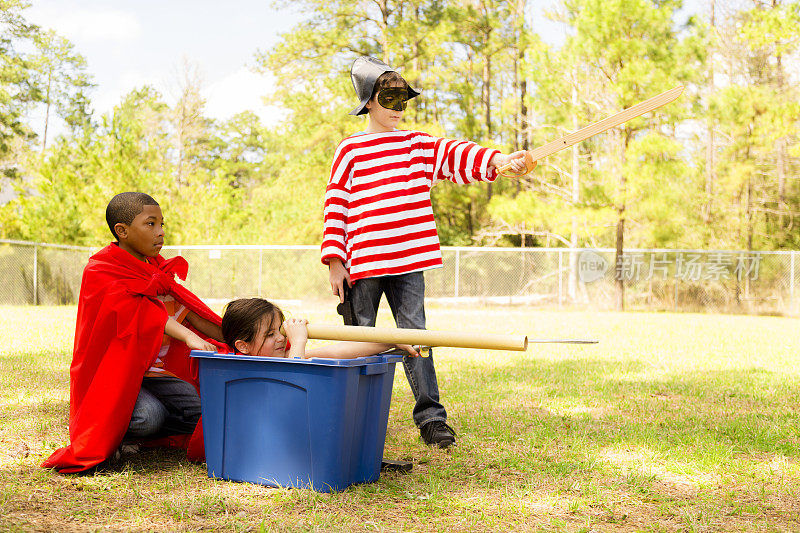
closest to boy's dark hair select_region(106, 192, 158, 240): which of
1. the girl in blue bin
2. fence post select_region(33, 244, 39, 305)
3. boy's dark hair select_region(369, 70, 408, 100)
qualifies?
the girl in blue bin

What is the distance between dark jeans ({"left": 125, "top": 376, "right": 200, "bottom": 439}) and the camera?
3.09 meters

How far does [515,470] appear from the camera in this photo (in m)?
3.14

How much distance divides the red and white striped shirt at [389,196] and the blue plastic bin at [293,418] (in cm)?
83

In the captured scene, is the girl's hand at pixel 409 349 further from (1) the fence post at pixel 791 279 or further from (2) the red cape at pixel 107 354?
(1) the fence post at pixel 791 279

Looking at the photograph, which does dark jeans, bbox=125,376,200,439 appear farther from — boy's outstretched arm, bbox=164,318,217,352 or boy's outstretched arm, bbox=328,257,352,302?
boy's outstretched arm, bbox=328,257,352,302

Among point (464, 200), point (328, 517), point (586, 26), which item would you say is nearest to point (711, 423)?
point (328, 517)

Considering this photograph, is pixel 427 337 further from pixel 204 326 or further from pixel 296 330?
pixel 204 326

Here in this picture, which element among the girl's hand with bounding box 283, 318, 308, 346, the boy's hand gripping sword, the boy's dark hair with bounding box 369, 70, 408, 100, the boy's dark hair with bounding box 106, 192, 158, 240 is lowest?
the girl's hand with bounding box 283, 318, 308, 346

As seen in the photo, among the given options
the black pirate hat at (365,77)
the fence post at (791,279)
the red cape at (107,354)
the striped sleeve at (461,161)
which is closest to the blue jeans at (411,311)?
the striped sleeve at (461,161)

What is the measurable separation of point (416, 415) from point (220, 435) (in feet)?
3.79

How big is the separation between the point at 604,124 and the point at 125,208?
2.08 meters

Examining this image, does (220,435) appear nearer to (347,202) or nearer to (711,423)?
(347,202)

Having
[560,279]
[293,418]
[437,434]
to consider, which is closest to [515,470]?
[437,434]

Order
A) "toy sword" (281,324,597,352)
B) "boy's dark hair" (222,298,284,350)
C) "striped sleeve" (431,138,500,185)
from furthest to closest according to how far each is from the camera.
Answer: "striped sleeve" (431,138,500,185)
"boy's dark hair" (222,298,284,350)
"toy sword" (281,324,597,352)
